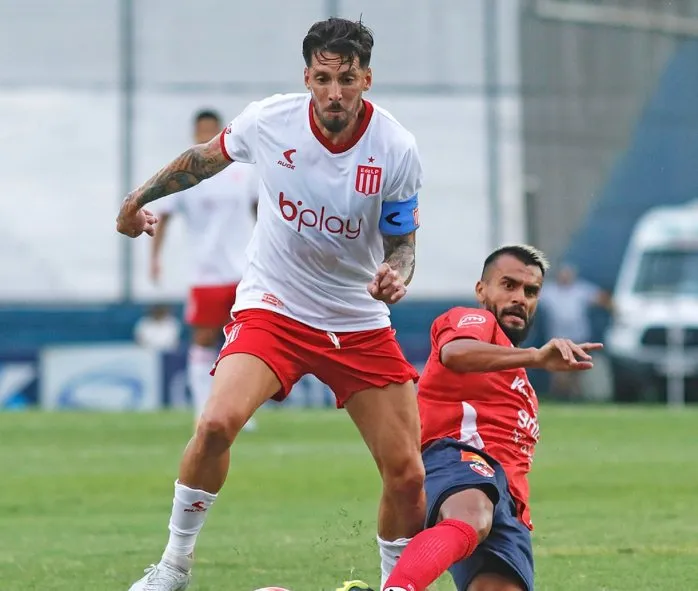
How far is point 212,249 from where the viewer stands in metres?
14.8

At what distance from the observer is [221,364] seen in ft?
22.1

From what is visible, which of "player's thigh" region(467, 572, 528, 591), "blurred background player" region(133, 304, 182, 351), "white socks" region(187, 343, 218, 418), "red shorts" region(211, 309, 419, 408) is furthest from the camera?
"blurred background player" region(133, 304, 182, 351)

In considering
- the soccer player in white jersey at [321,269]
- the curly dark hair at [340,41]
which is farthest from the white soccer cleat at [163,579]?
the curly dark hair at [340,41]

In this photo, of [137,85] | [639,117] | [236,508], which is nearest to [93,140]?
[137,85]

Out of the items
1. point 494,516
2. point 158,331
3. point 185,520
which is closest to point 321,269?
point 185,520

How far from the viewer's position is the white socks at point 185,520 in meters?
6.70

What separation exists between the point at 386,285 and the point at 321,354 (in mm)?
683

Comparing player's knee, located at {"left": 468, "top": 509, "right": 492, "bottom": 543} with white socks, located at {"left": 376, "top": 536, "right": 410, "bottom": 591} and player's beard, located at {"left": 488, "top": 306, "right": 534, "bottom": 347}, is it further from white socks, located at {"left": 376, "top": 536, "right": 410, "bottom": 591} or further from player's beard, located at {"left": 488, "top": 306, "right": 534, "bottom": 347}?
player's beard, located at {"left": 488, "top": 306, "right": 534, "bottom": 347}

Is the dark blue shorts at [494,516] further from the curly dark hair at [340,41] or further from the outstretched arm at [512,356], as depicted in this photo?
the curly dark hair at [340,41]

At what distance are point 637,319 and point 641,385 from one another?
0.99 m

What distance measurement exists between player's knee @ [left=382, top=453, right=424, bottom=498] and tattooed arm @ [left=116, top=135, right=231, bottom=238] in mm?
1480

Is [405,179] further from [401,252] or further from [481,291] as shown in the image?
[481,291]

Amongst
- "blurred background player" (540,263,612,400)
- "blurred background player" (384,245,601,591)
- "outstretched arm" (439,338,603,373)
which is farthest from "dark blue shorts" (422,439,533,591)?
"blurred background player" (540,263,612,400)

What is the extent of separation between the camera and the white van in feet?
79.2
